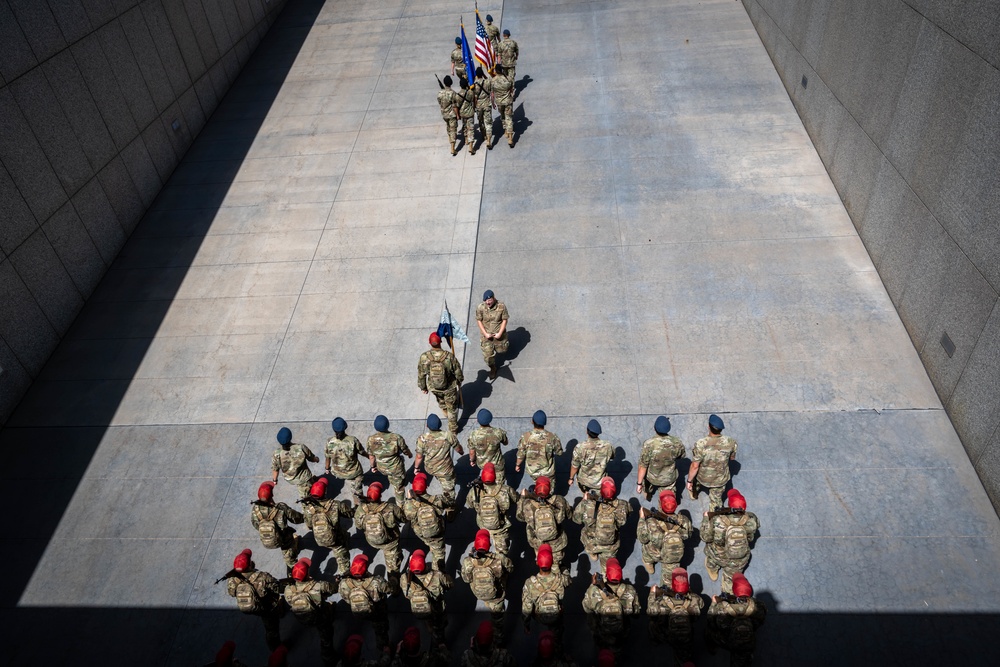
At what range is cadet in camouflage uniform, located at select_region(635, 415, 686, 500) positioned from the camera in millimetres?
8258

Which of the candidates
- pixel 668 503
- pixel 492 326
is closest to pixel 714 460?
pixel 668 503

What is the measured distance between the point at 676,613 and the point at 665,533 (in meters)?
0.89

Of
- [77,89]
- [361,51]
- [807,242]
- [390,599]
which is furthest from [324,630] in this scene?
[361,51]

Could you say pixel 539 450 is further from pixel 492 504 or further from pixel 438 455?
pixel 438 455

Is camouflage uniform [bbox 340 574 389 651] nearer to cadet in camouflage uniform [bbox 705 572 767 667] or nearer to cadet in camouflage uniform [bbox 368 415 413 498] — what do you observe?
cadet in camouflage uniform [bbox 368 415 413 498]

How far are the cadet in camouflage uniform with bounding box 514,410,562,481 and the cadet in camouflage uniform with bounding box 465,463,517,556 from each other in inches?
25.6

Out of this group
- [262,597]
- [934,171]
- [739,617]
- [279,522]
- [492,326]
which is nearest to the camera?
[739,617]

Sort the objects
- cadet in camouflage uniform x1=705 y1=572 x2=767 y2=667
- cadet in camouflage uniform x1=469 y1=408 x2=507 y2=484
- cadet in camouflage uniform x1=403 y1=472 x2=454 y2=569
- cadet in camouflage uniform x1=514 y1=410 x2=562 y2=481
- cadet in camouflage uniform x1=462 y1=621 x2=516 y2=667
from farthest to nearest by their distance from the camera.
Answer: cadet in camouflage uniform x1=469 y1=408 x2=507 y2=484 → cadet in camouflage uniform x1=514 y1=410 x2=562 y2=481 → cadet in camouflage uniform x1=403 y1=472 x2=454 y2=569 → cadet in camouflage uniform x1=705 y1=572 x2=767 y2=667 → cadet in camouflage uniform x1=462 y1=621 x2=516 y2=667

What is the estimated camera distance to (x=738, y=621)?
21.5 feet

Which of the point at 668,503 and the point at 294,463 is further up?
the point at 668,503

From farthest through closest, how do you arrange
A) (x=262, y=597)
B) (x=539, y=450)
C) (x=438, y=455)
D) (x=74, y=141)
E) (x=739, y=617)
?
(x=74, y=141) < (x=438, y=455) < (x=539, y=450) < (x=262, y=597) < (x=739, y=617)

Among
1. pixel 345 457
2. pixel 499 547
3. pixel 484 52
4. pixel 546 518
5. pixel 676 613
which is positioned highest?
pixel 484 52

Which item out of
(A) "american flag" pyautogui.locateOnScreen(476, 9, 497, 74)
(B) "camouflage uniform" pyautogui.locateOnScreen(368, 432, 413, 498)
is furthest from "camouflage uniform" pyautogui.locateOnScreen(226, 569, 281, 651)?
(A) "american flag" pyautogui.locateOnScreen(476, 9, 497, 74)

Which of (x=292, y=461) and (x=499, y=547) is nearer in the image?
(x=499, y=547)
